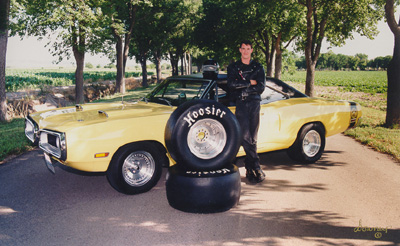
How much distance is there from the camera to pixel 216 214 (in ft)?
13.4

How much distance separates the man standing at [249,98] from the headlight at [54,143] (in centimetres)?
251

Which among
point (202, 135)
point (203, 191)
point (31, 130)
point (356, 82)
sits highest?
point (356, 82)

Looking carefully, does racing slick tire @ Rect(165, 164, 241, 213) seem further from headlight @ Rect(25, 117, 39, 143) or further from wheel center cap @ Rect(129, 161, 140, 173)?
headlight @ Rect(25, 117, 39, 143)

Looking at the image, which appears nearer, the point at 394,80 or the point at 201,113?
the point at 201,113

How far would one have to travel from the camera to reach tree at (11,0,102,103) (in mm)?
13812

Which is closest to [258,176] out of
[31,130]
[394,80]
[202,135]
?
[202,135]

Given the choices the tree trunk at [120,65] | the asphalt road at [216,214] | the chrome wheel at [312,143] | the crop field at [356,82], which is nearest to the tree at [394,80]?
the asphalt road at [216,214]

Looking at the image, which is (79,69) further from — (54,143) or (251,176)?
(251,176)

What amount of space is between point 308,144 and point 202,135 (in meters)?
2.83

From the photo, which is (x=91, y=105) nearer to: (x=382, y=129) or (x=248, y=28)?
(x=382, y=129)

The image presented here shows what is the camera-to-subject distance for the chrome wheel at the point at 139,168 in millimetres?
4508

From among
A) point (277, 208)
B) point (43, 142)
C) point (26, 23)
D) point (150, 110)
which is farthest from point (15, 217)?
point (26, 23)

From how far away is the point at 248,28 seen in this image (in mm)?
23969

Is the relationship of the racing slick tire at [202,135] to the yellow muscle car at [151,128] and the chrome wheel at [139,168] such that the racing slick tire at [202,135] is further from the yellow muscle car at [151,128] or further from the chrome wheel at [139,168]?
the chrome wheel at [139,168]
